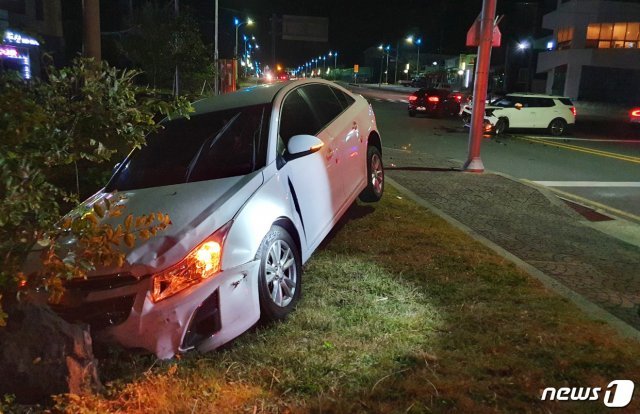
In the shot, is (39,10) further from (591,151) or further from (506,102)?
(591,151)

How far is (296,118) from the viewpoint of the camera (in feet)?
17.4

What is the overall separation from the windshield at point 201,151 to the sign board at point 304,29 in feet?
144

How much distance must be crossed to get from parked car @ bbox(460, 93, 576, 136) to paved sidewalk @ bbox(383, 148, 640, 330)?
32.7 feet

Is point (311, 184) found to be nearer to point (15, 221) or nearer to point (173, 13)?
point (15, 221)

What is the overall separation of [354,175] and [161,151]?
211cm

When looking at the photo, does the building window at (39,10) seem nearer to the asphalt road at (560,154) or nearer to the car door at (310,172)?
the asphalt road at (560,154)

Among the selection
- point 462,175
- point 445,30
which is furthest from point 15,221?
point 445,30

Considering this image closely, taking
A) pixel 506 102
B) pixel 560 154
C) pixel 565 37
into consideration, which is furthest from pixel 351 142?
pixel 565 37

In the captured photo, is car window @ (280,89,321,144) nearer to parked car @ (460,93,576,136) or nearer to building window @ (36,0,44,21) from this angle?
parked car @ (460,93,576,136)

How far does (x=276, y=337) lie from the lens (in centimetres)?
384

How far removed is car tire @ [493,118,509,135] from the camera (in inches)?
791

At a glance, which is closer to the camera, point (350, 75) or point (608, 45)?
point (608, 45)

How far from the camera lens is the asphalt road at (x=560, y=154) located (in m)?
10.1

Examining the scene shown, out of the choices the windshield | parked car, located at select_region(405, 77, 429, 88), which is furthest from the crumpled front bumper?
parked car, located at select_region(405, 77, 429, 88)
